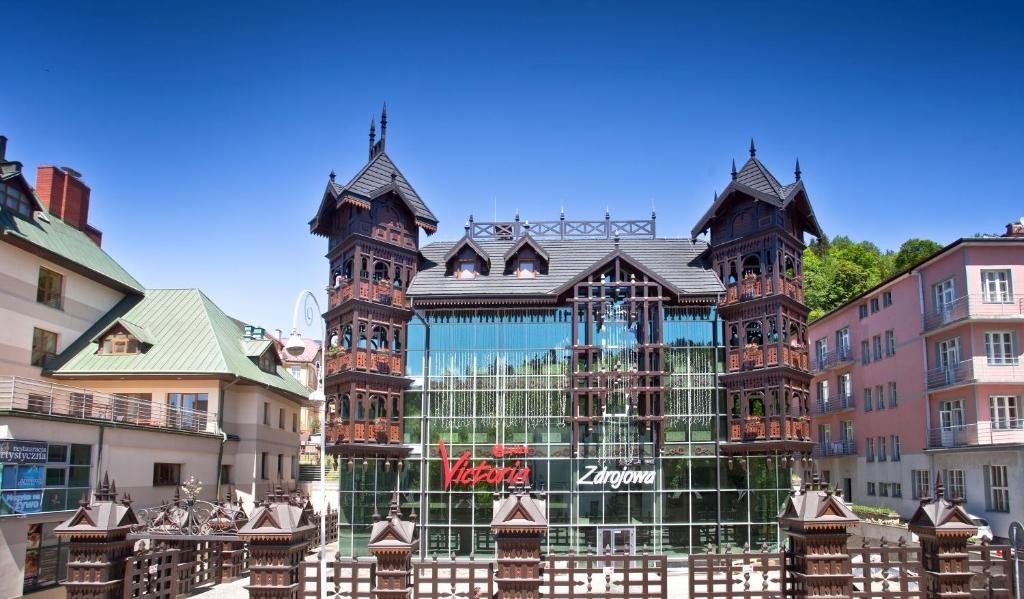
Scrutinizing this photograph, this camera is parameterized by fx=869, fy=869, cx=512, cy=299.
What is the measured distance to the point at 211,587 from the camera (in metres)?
25.4

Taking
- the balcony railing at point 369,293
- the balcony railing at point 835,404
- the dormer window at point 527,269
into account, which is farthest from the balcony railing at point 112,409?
the balcony railing at point 835,404

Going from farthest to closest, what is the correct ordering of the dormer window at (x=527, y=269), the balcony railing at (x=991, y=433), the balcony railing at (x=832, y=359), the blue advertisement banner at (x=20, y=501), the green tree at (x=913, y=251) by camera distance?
the green tree at (x=913, y=251) < the balcony railing at (x=832, y=359) < the balcony railing at (x=991, y=433) < the dormer window at (x=527, y=269) < the blue advertisement banner at (x=20, y=501)

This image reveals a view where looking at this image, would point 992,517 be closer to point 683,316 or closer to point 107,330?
point 683,316

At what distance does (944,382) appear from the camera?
1583 inches

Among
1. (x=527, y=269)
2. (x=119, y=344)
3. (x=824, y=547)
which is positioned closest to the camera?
(x=824, y=547)

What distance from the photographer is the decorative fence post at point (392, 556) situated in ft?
53.8

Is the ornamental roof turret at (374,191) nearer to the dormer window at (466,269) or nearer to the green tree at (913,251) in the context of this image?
the dormer window at (466,269)

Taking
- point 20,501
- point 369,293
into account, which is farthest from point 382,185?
point 20,501

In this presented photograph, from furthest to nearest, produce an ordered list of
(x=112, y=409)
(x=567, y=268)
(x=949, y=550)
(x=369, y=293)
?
1. (x=567, y=268)
2. (x=369, y=293)
3. (x=112, y=409)
4. (x=949, y=550)

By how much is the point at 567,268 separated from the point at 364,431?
423 inches

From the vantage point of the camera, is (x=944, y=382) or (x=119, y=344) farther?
(x=119, y=344)

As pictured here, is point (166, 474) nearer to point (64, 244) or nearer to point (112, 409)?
point (112, 409)

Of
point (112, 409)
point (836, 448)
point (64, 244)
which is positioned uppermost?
point (64, 244)

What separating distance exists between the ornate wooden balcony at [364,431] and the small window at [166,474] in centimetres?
815
